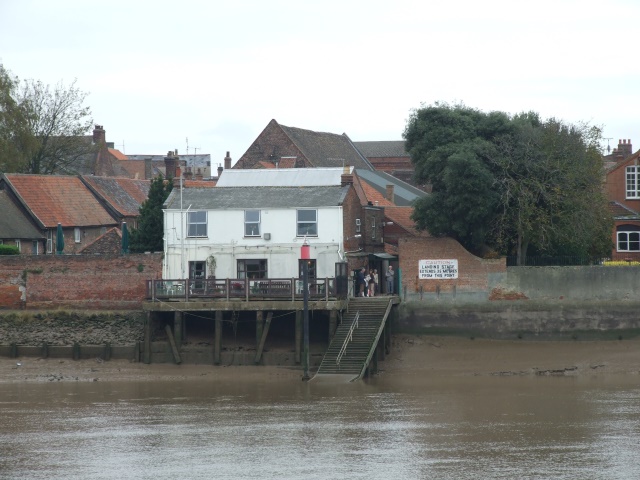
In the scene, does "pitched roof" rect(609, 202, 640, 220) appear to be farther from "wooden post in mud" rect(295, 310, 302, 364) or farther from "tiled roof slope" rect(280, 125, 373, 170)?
"tiled roof slope" rect(280, 125, 373, 170)

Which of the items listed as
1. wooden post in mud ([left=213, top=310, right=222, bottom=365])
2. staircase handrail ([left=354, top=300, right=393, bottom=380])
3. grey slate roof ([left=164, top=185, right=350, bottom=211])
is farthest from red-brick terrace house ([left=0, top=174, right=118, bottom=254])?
staircase handrail ([left=354, top=300, right=393, bottom=380])

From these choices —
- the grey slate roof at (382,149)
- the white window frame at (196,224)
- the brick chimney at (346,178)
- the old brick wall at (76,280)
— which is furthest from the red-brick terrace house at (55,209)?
the grey slate roof at (382,149)

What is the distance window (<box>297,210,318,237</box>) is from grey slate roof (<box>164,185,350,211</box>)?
0.30 meters

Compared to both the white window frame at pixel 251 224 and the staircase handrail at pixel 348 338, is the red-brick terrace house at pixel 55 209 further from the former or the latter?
the staircase handrail at pixel 348 338

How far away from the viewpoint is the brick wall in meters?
48.8

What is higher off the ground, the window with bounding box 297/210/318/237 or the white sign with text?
the window with bounding box 297/210/318/237

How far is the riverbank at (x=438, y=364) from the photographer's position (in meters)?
45.7

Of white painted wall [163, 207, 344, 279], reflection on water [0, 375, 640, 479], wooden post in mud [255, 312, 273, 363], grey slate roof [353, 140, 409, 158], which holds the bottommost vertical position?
reflection on water [0, 375, 640, 479]

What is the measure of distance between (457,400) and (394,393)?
2452 millimetres

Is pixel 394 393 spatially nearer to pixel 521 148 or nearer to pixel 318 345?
pixel 318 345

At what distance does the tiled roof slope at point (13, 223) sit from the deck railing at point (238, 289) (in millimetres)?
14565

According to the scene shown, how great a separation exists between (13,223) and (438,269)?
77.0ft

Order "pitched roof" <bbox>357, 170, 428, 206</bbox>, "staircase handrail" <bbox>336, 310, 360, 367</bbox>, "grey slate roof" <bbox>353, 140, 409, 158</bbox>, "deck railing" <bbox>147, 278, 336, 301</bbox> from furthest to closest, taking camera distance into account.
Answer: "grey slate roof" <bbox>353, 140, 409, 158</bbox> → "pitched roof" <bbox>357, 170, 428, 206</bbox> → "deck railing" <bbox>147, 278, 336, 301</bbox> → "staircase handrail" <bbox>336, 310, 360, 367</bbox>

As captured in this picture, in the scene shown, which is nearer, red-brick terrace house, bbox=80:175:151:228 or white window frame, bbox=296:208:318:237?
white window frame, bbox=296:208:318:237
